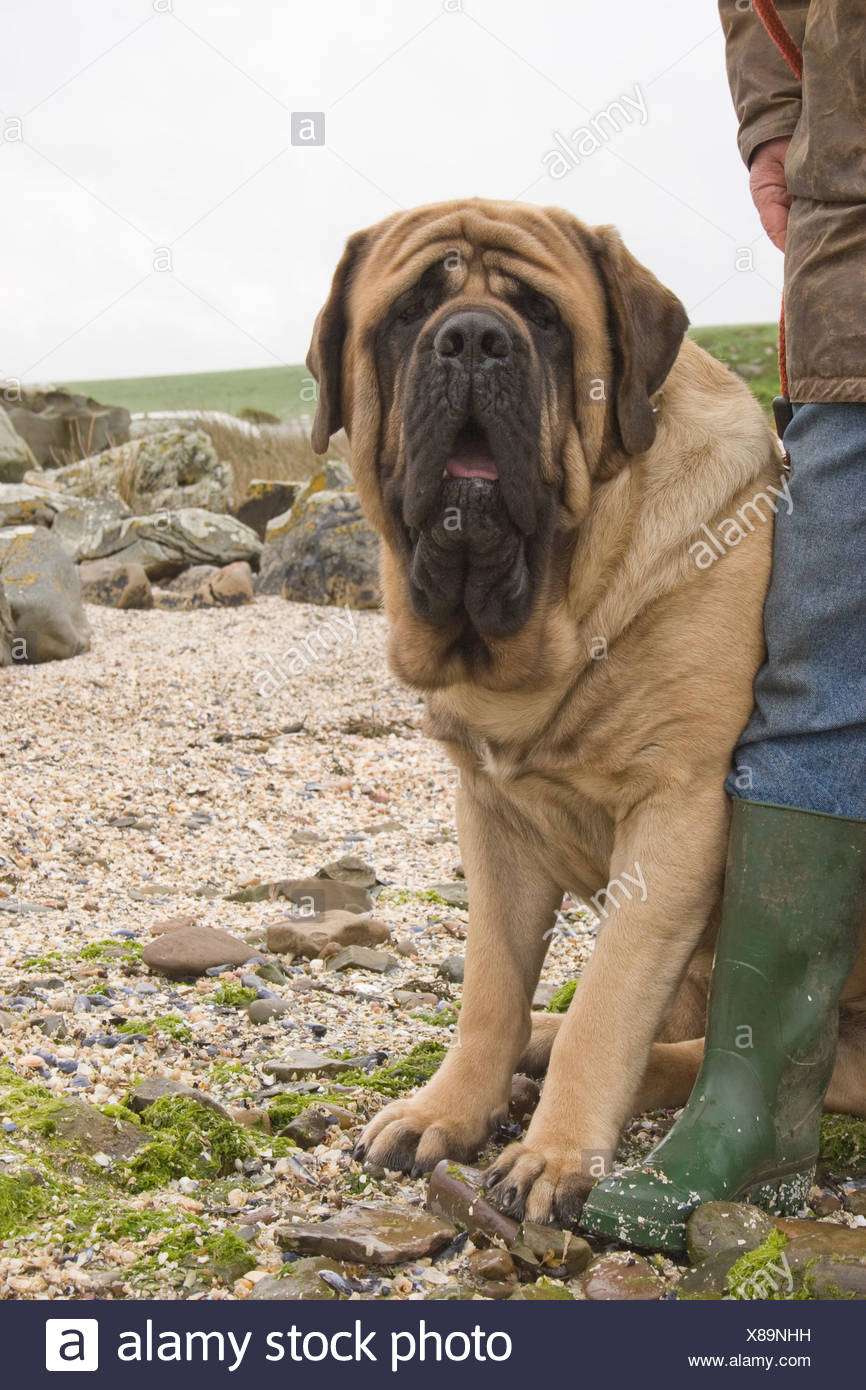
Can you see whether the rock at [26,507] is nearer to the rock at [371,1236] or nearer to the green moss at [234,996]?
the green moss at [234,996]

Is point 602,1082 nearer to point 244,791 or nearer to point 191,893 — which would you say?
point 191,893

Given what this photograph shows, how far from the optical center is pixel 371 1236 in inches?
82.9

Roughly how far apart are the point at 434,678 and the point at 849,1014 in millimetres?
1071

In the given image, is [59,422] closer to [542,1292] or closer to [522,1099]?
[522,1099]

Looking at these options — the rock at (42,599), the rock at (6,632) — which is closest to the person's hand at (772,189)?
the rock at (6,632)

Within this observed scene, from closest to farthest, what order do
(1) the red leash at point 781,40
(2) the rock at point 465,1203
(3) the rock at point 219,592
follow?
(2) the rock at point 465,1203 → (1) the red leash at point 781,40 → (3) the rock at point 219,592

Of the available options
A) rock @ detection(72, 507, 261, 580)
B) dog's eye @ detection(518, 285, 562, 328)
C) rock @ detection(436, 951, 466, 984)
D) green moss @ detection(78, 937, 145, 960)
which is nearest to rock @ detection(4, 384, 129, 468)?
rock @ detection(72, 507, 261, 580)

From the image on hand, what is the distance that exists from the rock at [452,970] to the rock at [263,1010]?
56cm

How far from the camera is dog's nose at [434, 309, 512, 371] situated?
2348 millimetres

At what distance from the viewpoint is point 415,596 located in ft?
8.70

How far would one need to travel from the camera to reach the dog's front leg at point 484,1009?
2.52 metres

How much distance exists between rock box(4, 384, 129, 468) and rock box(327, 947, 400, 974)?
14.1m

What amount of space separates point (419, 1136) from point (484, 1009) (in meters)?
0.29
